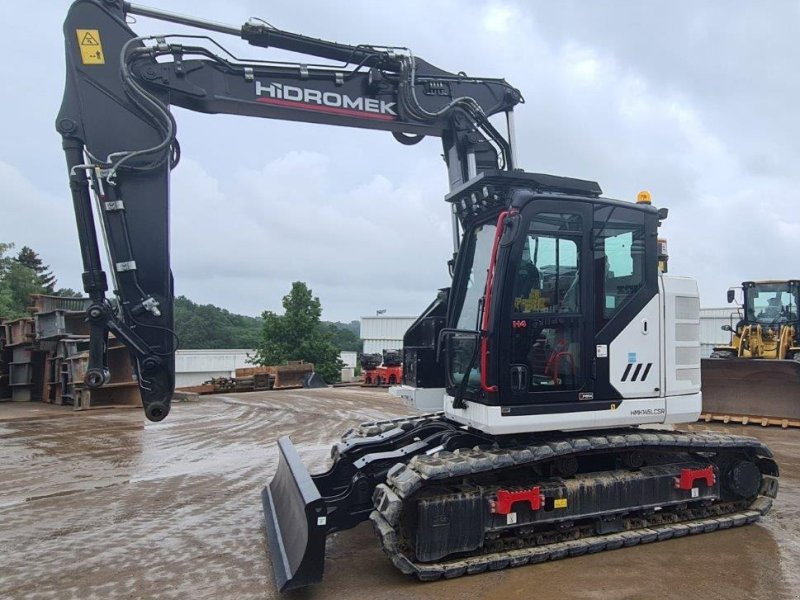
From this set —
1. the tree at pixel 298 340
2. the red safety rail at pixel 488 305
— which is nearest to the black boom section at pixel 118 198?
the red safety rail at pixel 488 305

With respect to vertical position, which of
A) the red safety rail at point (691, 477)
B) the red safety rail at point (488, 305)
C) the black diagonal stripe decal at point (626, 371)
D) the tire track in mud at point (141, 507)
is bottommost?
the tire track in mud at point (141, 507)

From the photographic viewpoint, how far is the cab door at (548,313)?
187 inches

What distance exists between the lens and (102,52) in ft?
17.6

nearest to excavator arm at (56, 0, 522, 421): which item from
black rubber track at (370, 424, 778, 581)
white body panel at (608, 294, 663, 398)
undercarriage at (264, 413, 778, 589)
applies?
undercarriage at (264, 413, 778, 589)

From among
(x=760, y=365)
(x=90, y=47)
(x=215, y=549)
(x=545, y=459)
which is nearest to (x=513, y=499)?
(x=545, y=459)

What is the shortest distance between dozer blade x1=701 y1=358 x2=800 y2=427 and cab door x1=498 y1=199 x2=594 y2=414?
328 inches

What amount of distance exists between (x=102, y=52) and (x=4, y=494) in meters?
5.33

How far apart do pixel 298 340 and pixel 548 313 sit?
32.3 m

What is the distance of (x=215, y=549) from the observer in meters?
5.09

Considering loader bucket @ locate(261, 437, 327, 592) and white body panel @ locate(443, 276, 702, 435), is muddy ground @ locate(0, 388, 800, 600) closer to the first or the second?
loader bucket @ locate(261, 437, 327, 592)

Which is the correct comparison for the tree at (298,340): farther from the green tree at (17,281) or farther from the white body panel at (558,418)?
the white body panel at (558,418)

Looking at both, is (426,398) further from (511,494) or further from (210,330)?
(210,330)

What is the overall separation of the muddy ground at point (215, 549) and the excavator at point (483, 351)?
230mm

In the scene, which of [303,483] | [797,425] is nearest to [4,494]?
[303,483]
